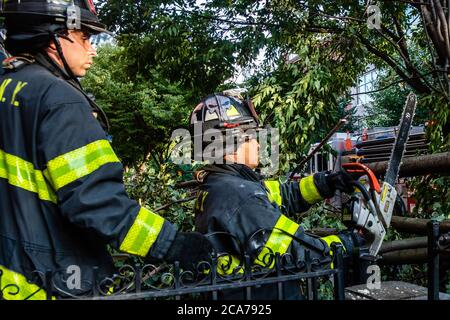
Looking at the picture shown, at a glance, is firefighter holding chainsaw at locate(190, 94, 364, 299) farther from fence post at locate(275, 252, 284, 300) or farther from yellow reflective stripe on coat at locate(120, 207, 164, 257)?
yellow reflective stripe on coat at locate(120, 207, 164, 257)

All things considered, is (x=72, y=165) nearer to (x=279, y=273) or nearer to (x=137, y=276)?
→ (x=137, y=276)

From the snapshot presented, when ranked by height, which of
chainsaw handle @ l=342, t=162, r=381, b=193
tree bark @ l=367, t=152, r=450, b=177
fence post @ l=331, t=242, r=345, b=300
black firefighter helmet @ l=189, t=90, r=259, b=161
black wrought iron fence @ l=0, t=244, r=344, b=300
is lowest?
fence post @ l=331, t=242, r=345, b=300

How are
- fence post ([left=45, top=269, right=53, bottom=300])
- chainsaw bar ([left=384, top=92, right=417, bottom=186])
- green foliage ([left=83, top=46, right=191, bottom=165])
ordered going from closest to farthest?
fence post ([left=45, top=269, right=53, bottom=300])
chainsaw bar ([left=384, top=92, right=417, bottom=186])
green foliage ([left=83, top=46, right=191, bottom=165])

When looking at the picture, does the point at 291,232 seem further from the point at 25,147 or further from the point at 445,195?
the point at 445,195

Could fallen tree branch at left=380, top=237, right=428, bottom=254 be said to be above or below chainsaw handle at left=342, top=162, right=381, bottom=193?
below

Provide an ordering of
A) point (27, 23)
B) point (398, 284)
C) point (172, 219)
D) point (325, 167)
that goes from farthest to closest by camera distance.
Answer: point (325, 167) → point (172, 219) → point (398, 284) → point (27, 23)

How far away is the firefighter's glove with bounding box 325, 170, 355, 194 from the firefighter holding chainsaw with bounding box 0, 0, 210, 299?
141 centimetres

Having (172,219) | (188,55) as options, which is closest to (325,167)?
(188,55)

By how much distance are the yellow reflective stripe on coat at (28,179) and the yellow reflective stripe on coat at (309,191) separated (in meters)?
1.83

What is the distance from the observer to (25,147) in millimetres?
1488

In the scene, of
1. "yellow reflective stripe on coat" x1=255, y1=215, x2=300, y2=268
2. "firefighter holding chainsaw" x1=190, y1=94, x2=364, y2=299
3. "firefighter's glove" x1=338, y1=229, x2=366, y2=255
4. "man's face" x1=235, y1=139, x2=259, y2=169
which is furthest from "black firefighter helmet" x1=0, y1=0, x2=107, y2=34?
"firefighter's glove" x1=338, y1=229, x2=366, y2=255

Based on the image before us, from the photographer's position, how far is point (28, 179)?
1.48 meters

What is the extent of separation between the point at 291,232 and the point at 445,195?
3.23 meters

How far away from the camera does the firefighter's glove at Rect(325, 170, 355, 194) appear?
262 centimetres
